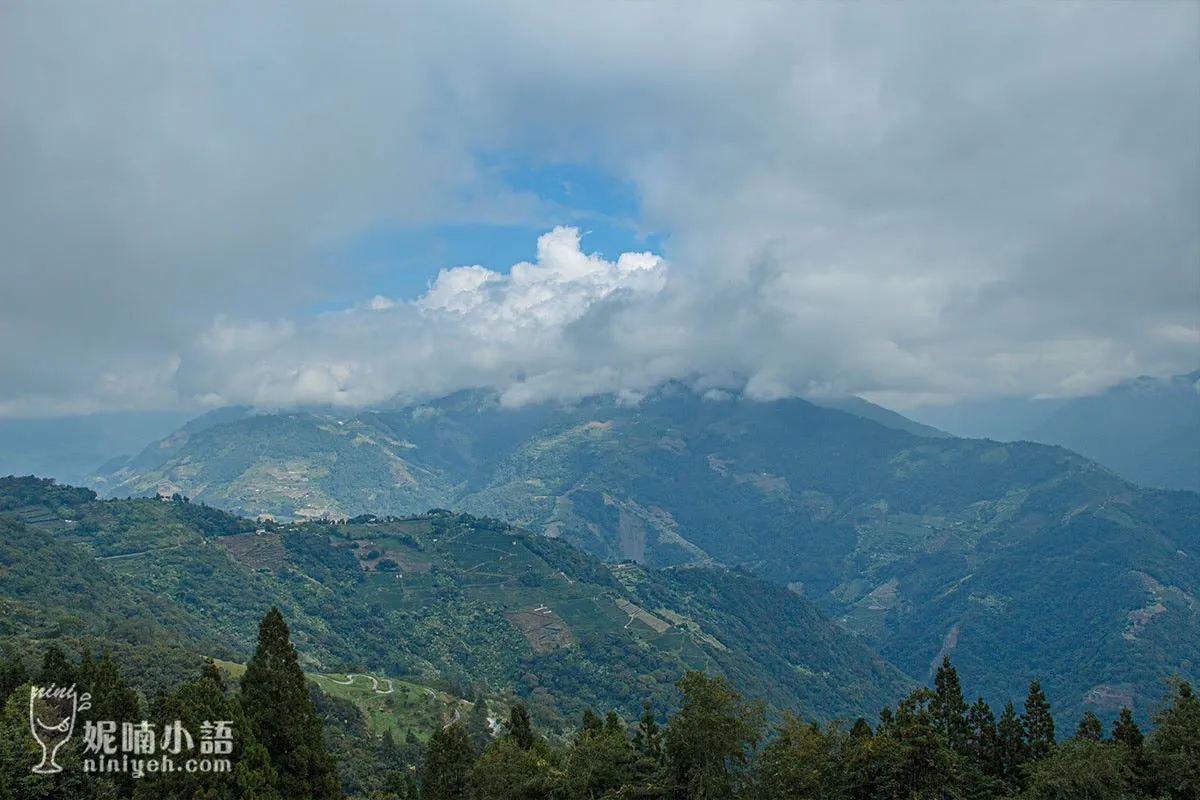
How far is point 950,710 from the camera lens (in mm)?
A: 54125

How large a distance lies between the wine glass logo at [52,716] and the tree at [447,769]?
22445 mm

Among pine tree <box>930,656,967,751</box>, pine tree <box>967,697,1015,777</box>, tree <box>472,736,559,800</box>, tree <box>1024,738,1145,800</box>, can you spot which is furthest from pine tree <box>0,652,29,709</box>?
pine tree <box>967,697,1015,777</box>

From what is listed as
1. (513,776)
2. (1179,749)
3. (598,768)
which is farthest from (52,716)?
(1179,749)

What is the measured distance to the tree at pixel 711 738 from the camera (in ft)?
125

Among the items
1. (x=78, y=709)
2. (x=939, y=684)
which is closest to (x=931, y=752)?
(x=939, y=684)

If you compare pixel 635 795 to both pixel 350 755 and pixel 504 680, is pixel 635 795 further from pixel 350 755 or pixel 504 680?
pixel 504 680

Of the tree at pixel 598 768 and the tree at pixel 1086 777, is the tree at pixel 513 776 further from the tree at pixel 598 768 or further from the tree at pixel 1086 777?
the tree at pixel 1086 777

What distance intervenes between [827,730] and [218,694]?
3448 centimetres

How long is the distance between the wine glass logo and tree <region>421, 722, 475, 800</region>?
22.4 m

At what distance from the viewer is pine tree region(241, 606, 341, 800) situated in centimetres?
3972

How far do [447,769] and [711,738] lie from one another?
24.2 m

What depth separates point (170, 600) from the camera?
582ft

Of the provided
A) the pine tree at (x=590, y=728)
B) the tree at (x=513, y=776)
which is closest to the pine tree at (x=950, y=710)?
the pine tree at (x=590, y=728)

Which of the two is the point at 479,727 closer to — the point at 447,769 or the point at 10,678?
the point at 447,769
